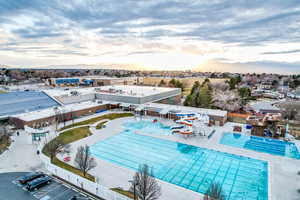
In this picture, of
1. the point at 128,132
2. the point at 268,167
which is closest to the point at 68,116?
the point at 128,132

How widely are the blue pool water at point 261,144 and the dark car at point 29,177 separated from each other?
2116 cm

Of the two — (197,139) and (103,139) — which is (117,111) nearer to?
(103,139)

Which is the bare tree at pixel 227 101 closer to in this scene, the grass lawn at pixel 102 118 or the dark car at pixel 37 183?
the grass lawn at pixel 102 118

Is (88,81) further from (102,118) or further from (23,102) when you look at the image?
(102,118)

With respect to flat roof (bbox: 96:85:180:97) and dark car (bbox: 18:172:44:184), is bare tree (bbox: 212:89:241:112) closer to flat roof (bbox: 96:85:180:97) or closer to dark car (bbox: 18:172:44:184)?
flat roof (bbox: 96:85:180:97)

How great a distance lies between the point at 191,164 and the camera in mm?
19375

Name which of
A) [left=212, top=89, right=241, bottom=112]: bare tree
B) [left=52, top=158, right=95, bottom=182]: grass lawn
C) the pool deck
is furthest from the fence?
[left=212, top=89, right=241, bottom=112]: bare tree

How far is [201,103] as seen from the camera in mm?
42375

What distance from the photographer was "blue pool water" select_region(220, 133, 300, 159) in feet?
72.1

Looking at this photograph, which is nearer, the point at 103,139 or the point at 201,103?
the point at 103,139

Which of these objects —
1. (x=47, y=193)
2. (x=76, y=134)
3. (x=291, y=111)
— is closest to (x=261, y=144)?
(x=291, y=111)

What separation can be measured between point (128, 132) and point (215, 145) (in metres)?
12.7

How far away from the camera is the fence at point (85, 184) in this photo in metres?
12.7

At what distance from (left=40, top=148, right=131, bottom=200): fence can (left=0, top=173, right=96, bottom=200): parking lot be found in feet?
1.69
